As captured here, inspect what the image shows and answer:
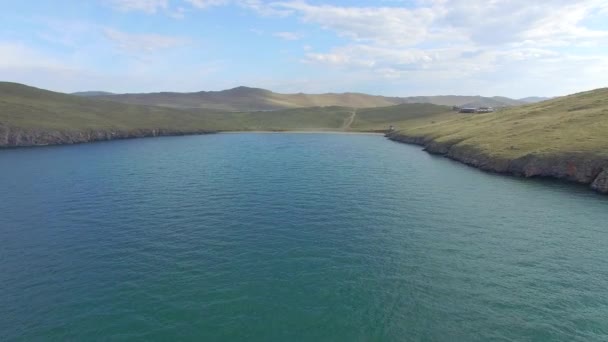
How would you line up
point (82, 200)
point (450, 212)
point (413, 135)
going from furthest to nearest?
point (413, 135), point (82, 200), point (450, 212)

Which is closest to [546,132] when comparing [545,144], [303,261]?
[545,144]

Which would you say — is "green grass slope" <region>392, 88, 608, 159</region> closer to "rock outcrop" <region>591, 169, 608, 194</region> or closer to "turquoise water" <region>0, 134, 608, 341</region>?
"rock outcrop" <region>591, 169, 608, 194</region>

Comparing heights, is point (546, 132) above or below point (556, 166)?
above

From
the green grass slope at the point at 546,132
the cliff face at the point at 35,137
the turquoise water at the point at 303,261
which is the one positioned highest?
the green grass slope at the point at 546,132

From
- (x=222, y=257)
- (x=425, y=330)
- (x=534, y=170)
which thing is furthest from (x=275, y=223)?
(x=534, y=170)

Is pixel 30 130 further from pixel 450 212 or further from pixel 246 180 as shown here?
pixel 450 212

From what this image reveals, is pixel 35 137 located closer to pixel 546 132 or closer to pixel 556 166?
pixel 556 166

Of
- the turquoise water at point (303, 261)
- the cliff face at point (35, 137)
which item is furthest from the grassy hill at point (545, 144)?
the cliff face at point (35, 137)

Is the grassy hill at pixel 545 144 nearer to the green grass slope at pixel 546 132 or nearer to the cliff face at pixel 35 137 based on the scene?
the green grass slope at pixel 546 132

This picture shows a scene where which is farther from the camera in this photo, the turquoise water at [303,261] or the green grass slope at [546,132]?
the green grass slope at [546,132]
